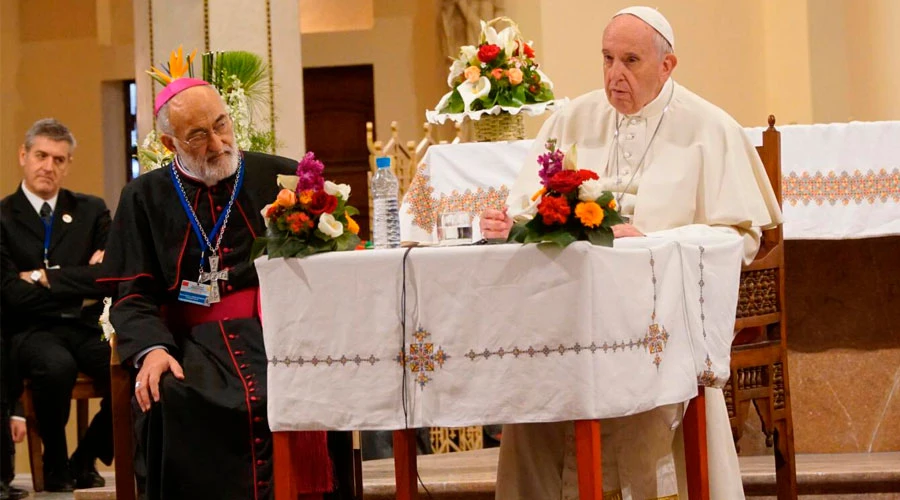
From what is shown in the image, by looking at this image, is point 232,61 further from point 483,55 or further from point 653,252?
point 653,252

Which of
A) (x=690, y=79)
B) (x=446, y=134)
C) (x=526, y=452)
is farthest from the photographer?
(x=446, y=134)

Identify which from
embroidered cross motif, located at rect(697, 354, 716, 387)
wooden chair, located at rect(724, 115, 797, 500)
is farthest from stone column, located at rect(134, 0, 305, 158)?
embroidered cross motif, located at rect(697, 354, 716, 387)

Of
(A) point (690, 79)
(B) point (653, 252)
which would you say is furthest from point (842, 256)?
(A) point (690, 79)

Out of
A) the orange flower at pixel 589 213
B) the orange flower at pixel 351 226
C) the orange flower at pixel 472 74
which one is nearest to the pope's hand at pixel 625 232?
the orange flower at pixel 589 213

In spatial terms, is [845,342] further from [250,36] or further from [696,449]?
[250,36]

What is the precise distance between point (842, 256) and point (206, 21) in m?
3.71

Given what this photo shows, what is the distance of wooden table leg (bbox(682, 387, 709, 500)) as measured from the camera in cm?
363

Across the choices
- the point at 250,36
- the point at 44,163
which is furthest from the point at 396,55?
the point at 44,163

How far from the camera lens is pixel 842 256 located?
531cm

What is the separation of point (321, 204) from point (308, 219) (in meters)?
0.06

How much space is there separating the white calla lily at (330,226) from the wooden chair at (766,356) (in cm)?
161

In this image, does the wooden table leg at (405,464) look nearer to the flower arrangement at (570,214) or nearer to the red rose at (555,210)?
the flower arrangement at (570,214)

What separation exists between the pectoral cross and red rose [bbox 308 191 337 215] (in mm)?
939

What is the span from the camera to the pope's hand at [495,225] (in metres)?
3.68
